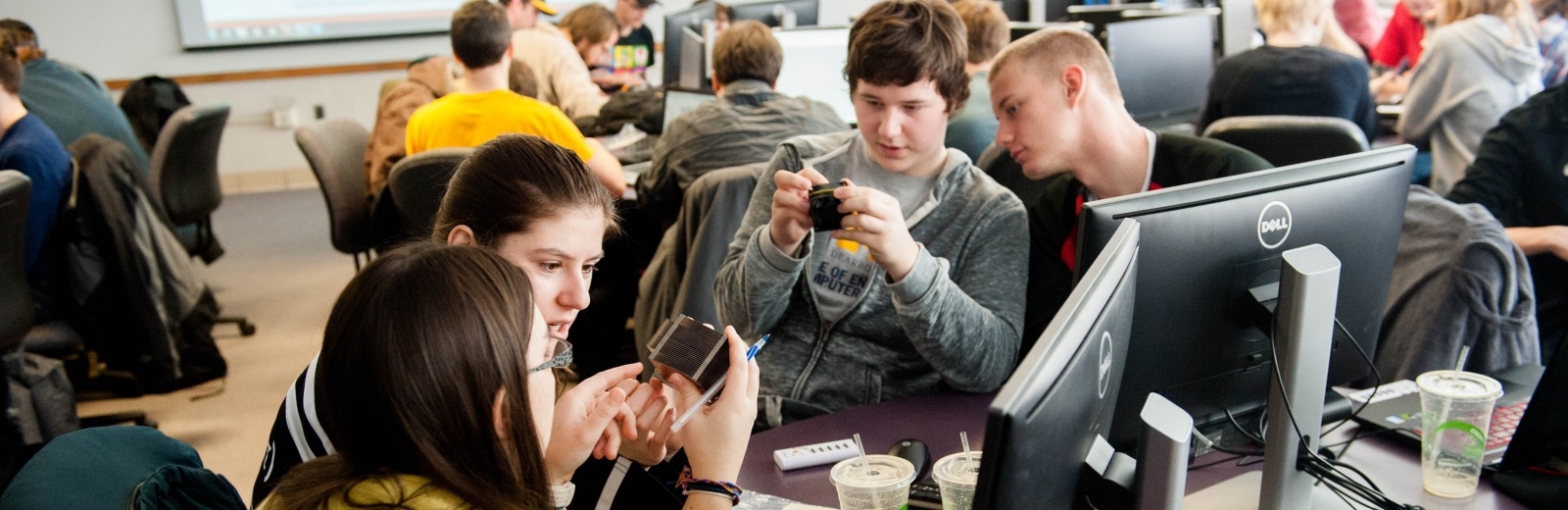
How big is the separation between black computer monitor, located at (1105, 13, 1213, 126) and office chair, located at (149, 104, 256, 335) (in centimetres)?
310

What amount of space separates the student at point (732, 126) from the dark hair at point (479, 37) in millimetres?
595

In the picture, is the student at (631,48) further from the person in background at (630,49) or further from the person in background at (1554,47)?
the person in background at (1554,47)

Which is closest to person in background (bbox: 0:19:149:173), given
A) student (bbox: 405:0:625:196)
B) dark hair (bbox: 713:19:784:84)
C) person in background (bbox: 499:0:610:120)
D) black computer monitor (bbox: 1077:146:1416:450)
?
person in background (bbox: 499:0:610:120)

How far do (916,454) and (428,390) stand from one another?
606 mm

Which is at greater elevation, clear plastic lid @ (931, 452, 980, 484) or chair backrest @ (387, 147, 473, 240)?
clear plastic lid @ (931, 452, 980, 484)

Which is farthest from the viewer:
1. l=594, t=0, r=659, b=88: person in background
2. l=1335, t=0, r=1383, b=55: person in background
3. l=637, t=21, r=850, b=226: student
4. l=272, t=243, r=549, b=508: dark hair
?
l=1335, t=0, r=1383, b=55: person in background

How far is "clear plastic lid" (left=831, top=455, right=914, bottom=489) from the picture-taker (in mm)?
1143

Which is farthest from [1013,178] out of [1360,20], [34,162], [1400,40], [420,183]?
[1360,20]

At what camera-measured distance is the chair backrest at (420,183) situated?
2.84 m

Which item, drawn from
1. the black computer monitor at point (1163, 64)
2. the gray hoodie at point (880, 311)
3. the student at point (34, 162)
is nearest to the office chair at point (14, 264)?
the student at point (34, 162)

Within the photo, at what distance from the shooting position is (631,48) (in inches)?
224

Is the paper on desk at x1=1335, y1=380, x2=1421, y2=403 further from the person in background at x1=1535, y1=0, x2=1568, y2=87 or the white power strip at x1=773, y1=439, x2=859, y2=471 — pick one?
the person in background at x1=1535, y1=0, x2=1568, y2=87

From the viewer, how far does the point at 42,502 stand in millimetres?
938

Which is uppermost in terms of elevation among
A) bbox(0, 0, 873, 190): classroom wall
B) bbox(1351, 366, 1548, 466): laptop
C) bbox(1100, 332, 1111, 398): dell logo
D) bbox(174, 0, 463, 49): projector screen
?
bbox(1100, 332, 1111, 398): dell logo
